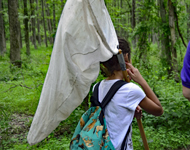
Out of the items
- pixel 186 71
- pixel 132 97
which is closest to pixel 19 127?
pixel 132 97

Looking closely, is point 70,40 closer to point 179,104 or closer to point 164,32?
point 179,104

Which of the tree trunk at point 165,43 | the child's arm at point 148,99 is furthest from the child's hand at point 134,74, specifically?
the tree trunk at point 165,43

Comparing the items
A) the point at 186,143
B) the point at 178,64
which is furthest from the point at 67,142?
the point at 178,64

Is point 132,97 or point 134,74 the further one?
point 134,74

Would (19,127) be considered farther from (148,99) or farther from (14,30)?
(14,30)

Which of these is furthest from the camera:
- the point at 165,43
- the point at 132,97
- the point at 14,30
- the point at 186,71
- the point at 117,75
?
the point at 14,30

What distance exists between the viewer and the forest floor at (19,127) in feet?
14.1

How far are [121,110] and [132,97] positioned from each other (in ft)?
0.45

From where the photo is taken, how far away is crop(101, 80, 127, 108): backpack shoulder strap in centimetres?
163

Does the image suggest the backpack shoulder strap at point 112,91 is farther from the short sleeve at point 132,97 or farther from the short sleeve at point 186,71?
the short sleeve at point 186,71

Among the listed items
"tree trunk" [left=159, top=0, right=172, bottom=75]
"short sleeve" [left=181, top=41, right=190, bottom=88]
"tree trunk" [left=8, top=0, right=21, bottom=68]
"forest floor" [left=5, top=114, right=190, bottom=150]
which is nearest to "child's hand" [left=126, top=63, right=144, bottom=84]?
"short sleeve" [left=181, top=41, right=190, bottom=88]

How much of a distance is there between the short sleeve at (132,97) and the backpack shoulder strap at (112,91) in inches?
2.2

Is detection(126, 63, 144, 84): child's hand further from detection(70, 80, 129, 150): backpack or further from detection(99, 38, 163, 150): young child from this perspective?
detection(70, 80, 129, 150): backpack

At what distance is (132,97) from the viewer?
1.59m
